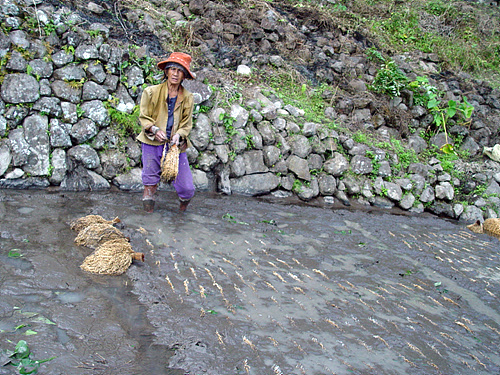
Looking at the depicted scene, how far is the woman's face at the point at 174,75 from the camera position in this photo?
16.7ft

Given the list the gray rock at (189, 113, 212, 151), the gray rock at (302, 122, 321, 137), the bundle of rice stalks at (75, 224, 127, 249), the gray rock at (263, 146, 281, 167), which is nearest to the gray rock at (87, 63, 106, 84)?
the gray rock at (189, 113, 212, 151)

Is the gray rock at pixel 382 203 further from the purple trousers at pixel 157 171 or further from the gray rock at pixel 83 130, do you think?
the gray rock at pixel 83 130

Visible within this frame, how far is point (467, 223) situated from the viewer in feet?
26.5

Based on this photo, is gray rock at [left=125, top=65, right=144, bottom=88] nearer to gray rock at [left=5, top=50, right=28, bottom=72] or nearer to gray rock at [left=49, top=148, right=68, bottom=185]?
gray rock at [left=5, top=50, right=28, bottom=72]

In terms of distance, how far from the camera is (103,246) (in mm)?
3992

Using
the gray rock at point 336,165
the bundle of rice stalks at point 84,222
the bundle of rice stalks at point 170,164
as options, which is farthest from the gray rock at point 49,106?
the gray rock at point 336,165

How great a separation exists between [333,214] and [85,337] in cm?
484

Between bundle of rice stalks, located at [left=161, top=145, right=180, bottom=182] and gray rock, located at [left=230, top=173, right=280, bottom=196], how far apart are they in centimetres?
198

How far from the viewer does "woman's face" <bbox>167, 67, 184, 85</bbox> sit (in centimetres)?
510

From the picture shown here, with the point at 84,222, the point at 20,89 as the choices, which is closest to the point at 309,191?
the point at 84,222

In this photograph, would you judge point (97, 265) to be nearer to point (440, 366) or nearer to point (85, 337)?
point (85, 337)

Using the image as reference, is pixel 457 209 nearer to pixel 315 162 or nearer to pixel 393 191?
pixel 393 191

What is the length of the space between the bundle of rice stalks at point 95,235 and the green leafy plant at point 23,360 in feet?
5.46

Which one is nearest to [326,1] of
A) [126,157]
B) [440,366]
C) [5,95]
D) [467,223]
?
[467,223]
